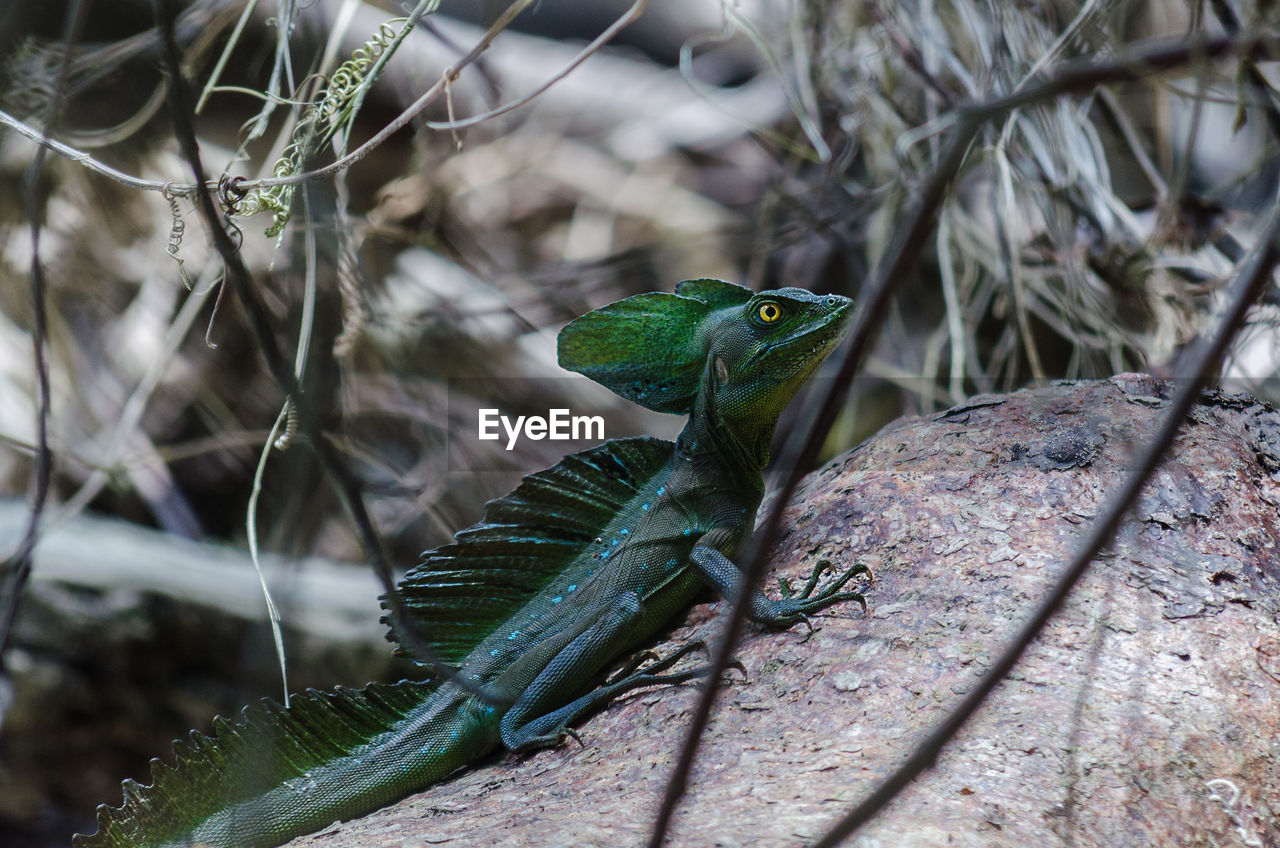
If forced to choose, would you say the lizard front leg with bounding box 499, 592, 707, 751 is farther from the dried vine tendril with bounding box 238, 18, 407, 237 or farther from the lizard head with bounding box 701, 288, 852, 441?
the dried vine tendril with bounding box 238, 18, 407, 237

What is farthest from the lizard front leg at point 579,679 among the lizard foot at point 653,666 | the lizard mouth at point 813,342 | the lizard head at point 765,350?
the lizard mouth at point 813,342

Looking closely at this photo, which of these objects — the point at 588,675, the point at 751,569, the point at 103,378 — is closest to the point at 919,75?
the point at 588,675

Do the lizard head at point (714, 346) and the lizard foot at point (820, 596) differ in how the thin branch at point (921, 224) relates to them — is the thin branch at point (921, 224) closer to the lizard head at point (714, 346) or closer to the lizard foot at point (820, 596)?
the lizard foot at point (820, 596)

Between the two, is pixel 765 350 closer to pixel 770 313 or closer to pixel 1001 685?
pixel 770 313

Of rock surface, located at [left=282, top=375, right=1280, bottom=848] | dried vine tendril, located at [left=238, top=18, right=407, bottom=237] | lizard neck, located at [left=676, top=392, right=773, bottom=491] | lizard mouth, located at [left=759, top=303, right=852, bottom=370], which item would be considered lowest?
rock surface, located at [left=282, top=375, right=1280, bottom=848]

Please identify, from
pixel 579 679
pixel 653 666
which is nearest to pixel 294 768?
pixel 579 679

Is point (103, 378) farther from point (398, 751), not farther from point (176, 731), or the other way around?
point (398, 751)

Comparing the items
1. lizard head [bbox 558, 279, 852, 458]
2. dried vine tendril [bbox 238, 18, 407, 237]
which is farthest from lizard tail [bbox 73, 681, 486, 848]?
dried vine tendril [bbox 238, 18, 407, 237]

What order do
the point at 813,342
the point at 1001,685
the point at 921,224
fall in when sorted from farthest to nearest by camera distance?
the point at 813,342 → the point at 1001,685 → the point at 921,224
